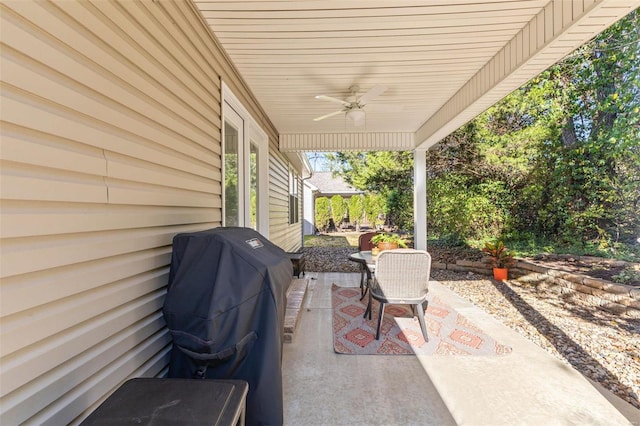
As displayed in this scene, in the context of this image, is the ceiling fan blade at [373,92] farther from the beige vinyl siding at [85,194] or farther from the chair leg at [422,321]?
the chair leg at [422,321]

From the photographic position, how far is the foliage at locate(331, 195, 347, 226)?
18.5 metres

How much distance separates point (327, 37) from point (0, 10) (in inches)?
88.9

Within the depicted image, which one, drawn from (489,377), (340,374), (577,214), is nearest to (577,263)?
(577,214)

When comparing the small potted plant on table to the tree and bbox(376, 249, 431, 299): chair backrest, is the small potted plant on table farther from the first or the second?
the tree

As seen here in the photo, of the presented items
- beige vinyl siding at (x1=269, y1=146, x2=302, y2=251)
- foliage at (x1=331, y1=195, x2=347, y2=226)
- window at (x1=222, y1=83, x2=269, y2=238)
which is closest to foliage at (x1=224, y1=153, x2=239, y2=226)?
window at (x1=222, y1=83, x2=269, y2=238)

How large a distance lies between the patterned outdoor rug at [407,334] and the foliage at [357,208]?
13763 mm

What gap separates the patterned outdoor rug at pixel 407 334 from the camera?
2897 mm

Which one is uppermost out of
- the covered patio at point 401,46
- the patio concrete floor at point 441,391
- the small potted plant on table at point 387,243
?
the covered patio at point 401,46

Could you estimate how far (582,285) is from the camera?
4.53 meters

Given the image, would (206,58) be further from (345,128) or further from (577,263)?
(577,263)

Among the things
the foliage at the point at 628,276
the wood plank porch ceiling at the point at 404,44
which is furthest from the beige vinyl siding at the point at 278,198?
the foliage at the point at 628,276

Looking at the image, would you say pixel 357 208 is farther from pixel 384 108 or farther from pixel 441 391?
pixel 441 391

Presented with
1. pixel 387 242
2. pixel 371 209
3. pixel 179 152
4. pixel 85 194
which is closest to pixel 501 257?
pixel 387 242

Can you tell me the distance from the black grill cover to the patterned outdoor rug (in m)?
1.49
